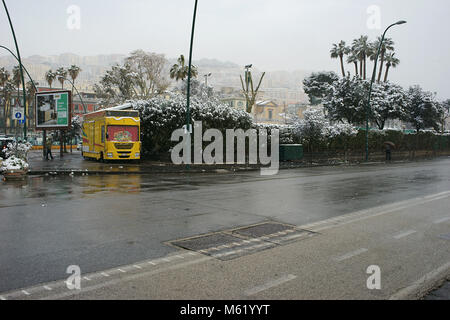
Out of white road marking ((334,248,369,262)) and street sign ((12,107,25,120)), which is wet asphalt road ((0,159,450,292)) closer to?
white road marking ((334,248,369,262))

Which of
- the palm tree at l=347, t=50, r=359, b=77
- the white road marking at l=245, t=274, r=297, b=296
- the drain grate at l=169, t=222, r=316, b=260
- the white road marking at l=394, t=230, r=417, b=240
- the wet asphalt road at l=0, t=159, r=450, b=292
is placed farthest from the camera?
the palm tree at l=347, t=50, r=359, b=77

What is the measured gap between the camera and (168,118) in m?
28.2

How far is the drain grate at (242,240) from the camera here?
19.9ft

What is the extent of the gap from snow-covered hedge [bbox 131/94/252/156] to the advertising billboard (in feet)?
16.1

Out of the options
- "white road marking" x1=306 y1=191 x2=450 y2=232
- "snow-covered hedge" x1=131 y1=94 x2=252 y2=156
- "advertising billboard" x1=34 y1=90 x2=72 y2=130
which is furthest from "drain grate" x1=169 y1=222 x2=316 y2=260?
"advertising billboard" x1=34 y1=90 x2=72 y2=130

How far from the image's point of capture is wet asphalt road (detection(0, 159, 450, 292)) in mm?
5621

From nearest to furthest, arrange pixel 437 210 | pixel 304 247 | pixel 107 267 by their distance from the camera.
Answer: pixel 107 267 → pixel 304 247 → pixel 437 210

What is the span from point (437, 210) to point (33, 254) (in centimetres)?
879

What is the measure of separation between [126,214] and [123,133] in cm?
1719

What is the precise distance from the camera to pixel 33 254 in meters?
5.75

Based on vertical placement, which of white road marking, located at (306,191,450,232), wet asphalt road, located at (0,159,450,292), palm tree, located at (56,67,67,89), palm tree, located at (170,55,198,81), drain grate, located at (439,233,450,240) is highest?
palm tree, located at (56,67,67,89)
